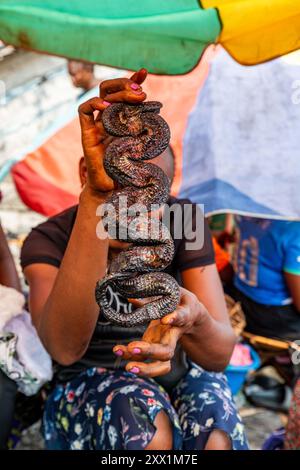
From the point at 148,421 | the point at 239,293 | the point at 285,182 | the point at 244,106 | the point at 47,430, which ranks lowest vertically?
the point at 239,293

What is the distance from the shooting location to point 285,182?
2740mm

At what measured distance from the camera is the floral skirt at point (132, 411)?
2.07 metres

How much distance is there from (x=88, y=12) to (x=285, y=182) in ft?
3.91

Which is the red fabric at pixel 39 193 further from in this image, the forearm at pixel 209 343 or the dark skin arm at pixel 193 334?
the forearm at pixel 209 343

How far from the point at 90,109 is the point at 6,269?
1.39 meters

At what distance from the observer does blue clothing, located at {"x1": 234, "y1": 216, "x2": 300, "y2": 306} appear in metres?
3.19

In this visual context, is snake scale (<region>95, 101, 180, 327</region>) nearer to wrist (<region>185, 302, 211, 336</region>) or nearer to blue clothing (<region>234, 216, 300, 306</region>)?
wrist (<region>185, 302, 211, 336</region>)

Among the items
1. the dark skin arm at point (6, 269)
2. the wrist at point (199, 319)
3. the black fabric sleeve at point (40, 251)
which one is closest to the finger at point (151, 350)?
the wrist at point (199, 319)

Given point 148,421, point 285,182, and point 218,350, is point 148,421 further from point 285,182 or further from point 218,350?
point 285,182

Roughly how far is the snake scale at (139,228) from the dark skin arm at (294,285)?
188cm

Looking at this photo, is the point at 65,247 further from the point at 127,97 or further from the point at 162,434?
the point at 127,97

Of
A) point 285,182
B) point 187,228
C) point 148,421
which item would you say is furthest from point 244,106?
point 148,421

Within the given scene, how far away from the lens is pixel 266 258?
3324 millimetres

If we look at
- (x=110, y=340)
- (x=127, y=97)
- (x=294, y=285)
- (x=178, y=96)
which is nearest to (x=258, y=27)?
(x=127, y=97)
